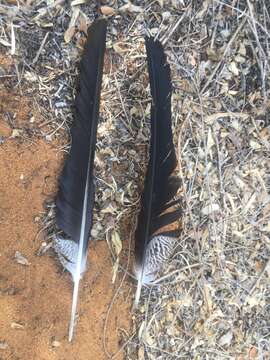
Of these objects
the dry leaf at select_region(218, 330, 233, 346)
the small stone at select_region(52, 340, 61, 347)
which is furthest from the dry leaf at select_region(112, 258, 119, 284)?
the dry leaf at select_region(218, 330, 233, 346)

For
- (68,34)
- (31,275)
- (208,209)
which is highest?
(68,34)

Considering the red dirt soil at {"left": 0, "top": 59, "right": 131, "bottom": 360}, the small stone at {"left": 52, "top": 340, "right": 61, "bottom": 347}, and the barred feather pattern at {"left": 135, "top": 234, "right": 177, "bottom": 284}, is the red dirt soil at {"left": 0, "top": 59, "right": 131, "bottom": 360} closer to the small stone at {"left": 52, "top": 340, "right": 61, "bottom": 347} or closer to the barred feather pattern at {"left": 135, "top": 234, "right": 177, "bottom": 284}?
the small stone at {"left": 52, "top": 340, "right": 61, "bottom": 347}

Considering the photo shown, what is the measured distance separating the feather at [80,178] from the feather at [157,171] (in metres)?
0.19

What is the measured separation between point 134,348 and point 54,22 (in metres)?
1.22

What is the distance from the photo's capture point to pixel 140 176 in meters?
2.19

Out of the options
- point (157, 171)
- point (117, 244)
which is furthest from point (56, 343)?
point (157, 171)

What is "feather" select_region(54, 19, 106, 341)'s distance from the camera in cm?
202

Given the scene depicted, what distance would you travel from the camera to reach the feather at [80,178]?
2.02 meters

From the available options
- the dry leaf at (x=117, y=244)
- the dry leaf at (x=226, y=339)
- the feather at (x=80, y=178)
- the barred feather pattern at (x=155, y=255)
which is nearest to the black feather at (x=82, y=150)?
the feather at (x=80, y=178)

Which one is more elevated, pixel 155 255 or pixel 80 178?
pixel 80 178

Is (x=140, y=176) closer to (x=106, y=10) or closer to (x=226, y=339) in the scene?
(x=106, y=10)

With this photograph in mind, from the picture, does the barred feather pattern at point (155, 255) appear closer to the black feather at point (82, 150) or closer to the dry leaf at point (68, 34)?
the black feather at point (82, 150)

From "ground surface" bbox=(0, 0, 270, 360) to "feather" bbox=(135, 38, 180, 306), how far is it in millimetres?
86

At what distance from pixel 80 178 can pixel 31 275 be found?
0.38 meters
